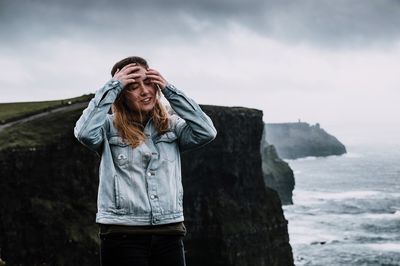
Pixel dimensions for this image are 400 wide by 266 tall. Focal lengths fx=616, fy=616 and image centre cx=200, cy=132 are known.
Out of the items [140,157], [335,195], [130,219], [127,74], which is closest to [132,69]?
[127,74]

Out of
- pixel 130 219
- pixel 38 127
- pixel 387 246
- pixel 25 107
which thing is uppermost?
pixel 25 107

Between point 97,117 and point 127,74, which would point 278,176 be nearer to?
point 127,74

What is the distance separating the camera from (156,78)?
4.82 meters

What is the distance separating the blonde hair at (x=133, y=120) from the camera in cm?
468

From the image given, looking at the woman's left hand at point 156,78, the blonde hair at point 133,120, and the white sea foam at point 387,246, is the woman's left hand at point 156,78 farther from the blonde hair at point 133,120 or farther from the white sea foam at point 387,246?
the white sea foam at point 387,246

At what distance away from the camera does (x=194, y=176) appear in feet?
214

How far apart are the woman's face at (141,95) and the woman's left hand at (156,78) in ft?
0.13

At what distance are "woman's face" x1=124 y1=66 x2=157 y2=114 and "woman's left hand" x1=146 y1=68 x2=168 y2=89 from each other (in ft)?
0.13

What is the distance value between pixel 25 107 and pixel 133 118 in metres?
50.6

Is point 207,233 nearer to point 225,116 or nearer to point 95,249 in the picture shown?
point 225,116

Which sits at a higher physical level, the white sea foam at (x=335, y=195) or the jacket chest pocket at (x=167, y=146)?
the jacket chest pocket at (x=167, y=146)

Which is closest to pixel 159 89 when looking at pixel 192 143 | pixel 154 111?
pixel 154 111

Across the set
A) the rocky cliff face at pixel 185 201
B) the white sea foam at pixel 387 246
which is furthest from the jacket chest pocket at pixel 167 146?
the white sea foam at pixel 387 246

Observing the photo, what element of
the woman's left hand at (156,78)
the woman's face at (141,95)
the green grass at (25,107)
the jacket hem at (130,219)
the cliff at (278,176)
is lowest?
the cliff at (278,176)
